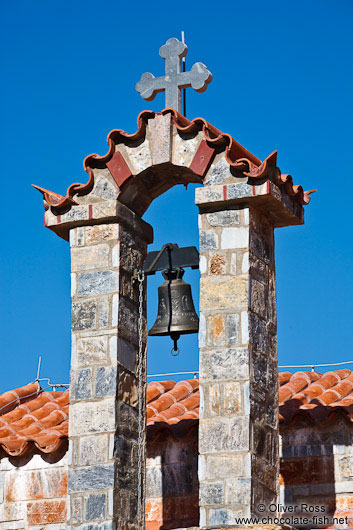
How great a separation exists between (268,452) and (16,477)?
7.45ft

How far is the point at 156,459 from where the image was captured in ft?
28.4

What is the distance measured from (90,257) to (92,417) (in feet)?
3.64

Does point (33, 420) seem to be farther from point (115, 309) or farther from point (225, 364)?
point (225, 364)

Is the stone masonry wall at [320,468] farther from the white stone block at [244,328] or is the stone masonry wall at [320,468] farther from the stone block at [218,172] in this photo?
the stone block at [218,172]

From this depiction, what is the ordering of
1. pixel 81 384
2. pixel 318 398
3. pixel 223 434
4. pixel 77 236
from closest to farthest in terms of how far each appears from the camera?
1. pixel 223 434
2. pixel 81 384
3. pixel 77 236
4. pixel 318 398

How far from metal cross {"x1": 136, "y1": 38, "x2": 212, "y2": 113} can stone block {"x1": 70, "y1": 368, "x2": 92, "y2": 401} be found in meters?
1.93

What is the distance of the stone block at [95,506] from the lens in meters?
7.71

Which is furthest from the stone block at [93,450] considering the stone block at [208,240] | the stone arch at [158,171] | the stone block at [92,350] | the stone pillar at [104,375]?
the stone arch at [158,171]

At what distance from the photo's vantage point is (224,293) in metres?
7.79

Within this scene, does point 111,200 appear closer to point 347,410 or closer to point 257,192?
point 257,192

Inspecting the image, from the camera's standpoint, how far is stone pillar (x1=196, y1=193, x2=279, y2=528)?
7.42 m

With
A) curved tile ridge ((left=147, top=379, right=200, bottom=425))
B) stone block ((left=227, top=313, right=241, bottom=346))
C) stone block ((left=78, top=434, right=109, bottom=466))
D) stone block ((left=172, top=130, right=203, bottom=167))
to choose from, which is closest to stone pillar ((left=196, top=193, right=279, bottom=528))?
stone block ((left=227, top=313, right=241, bottom=346))

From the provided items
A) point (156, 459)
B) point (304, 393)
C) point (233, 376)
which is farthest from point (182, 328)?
point (304, 393)

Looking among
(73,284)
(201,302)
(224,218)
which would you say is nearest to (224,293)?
(201,302)
